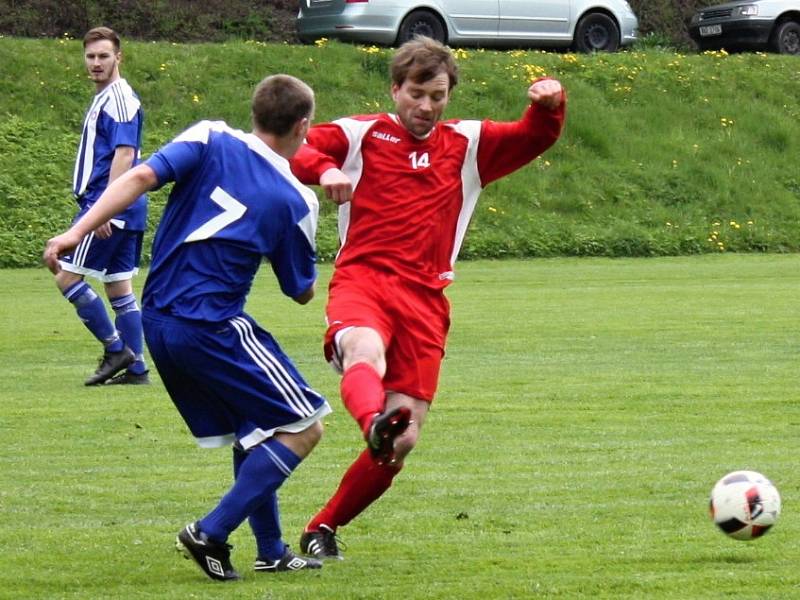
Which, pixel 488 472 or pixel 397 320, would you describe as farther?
pixel 488 472

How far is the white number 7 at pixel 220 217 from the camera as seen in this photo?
17.4ft

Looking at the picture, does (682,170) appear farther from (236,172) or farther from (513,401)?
(236,172)

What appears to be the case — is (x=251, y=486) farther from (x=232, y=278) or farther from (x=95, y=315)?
(x=95, y=315)

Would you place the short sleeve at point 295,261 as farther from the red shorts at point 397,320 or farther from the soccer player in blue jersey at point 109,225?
the soccer player in blue jersey at point 109,225

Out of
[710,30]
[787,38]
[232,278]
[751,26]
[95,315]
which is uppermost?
[232,278]

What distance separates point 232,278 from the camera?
17.6 feet

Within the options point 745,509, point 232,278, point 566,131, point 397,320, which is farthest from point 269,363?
point 566,131

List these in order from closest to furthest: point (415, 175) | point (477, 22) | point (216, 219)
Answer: point (216, 219)
point (415, 175)
point (477, 22)

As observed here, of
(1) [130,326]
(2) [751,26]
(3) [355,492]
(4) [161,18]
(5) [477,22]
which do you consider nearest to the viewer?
(3) [355,492]

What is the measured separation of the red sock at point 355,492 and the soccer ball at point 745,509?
1.16 m

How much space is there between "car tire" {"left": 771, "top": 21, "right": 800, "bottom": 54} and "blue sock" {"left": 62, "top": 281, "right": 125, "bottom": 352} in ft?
76.3

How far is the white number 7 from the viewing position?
5293 millimetres

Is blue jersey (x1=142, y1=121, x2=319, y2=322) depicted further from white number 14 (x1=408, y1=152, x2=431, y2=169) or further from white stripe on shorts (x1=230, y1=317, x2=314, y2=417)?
white number 14 (x1=408, y1=152, x2=431, y2=169)

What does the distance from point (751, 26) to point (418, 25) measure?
7.30 m
